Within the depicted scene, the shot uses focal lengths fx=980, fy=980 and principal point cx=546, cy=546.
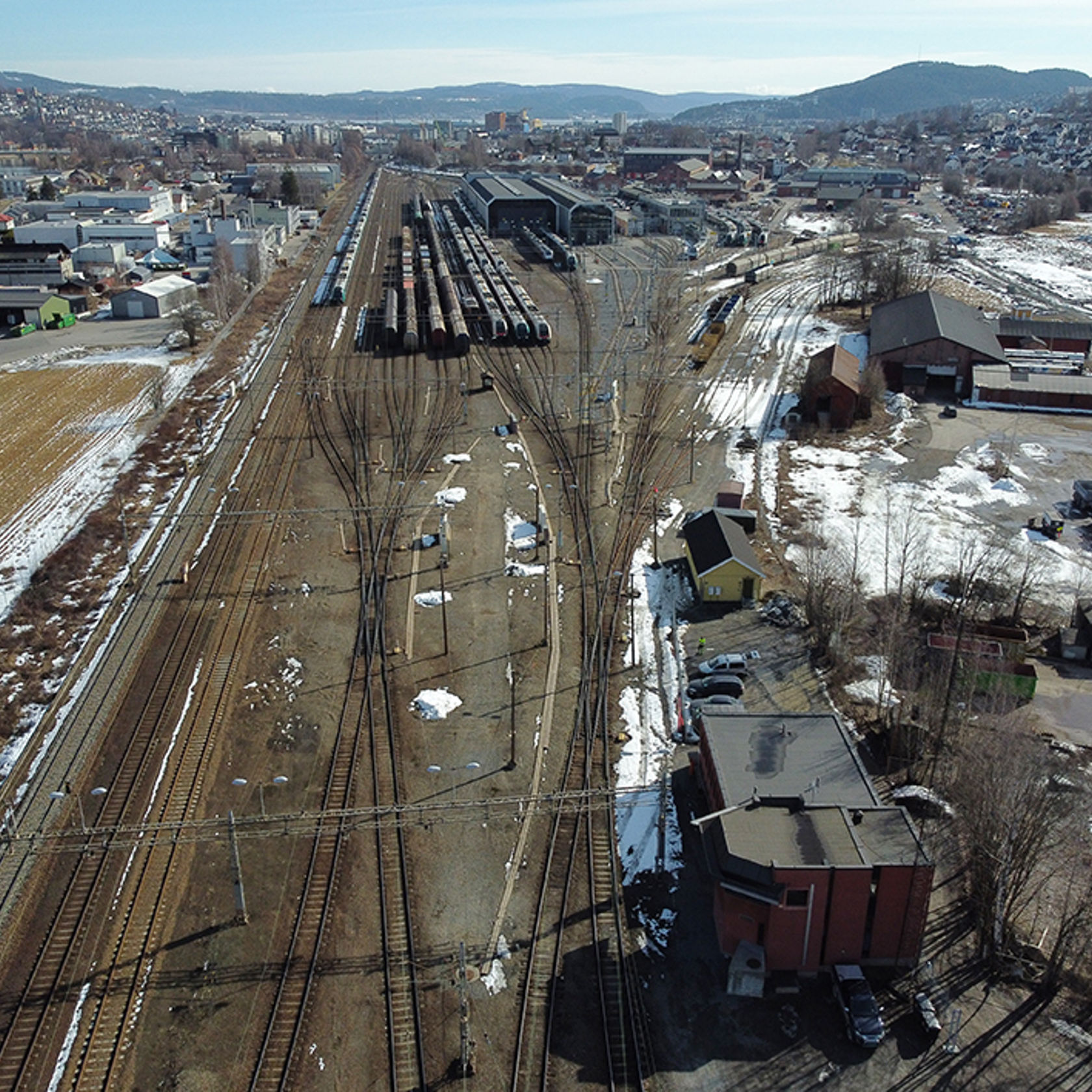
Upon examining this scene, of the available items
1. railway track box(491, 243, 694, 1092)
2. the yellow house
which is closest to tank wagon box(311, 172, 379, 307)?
railway track box(491, 243, 694, 1092)

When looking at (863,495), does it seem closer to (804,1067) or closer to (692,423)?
(692,423)

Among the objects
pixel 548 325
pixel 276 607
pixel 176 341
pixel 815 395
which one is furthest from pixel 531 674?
pixel 176 341

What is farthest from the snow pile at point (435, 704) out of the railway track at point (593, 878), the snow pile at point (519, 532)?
the snow pile at point (519, 532)

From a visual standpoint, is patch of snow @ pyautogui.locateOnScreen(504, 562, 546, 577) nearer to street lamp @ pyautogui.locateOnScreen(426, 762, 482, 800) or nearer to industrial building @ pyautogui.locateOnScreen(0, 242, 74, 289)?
street lamp @ pyautogui.locateOnScreen(426, 762, 482, 800)

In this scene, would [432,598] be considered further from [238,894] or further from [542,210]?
[542,210]

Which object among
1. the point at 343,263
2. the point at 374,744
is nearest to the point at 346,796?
the point at 374,744

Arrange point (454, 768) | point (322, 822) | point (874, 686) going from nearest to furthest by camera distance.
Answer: point (322, 822)
point (454, 768)
point (874, 686)

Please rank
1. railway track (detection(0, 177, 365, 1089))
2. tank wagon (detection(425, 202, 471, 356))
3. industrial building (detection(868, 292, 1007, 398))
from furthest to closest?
1. tank wagon (detection(425, 202, 471, 356))
2. industrial building (detection(868, 292, 1007, 398))
3. railway track (detection(0, 177, 365, 1089))
